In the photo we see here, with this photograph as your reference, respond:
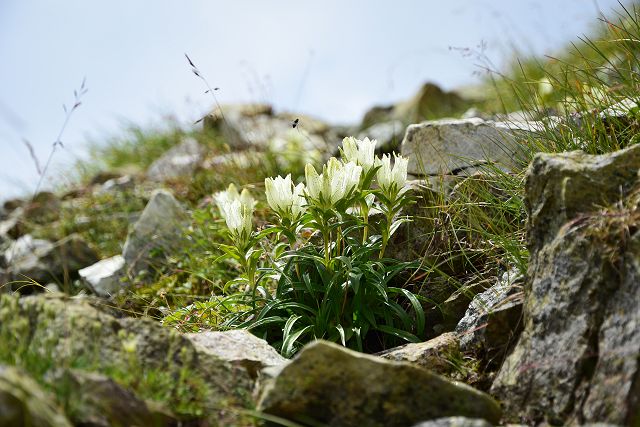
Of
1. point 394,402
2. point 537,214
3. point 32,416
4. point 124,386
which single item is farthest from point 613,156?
point 32,416

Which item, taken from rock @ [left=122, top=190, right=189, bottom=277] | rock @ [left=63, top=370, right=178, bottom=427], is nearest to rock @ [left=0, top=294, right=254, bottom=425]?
rock @ [left=63, top=370, right=178, bottom=427]

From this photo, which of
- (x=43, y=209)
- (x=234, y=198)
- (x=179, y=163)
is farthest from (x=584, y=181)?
(x=43, y=209)

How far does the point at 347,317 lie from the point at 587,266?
4.42ft

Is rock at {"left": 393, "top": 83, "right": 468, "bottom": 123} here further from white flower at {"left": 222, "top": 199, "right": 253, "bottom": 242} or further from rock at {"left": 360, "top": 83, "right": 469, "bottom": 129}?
white flower at {"left": 222, "top": 199, "right": 253, "bottom": 242}

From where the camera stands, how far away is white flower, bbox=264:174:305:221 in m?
3.74

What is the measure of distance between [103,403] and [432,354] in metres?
1.57

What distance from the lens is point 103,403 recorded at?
2395 millimetres

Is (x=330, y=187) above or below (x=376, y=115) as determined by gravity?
above

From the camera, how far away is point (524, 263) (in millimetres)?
3570

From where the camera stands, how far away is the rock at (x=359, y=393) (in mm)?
2648

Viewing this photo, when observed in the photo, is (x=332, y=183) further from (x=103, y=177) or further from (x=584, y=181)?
(x=103, y=177)

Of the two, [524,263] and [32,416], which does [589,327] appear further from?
[32,416]

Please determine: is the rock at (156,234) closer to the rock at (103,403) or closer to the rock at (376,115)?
the rock at (103,403)

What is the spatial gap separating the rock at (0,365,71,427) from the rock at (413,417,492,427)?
1123mm
